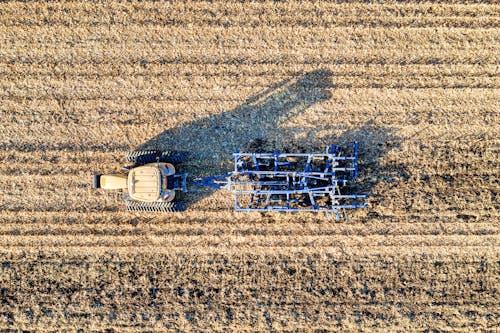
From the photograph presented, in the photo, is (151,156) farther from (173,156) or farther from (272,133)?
(272,133)

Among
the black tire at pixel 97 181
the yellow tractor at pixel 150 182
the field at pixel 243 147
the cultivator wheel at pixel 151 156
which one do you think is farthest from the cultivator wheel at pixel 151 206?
the cultivator wheel at pixel 151 156

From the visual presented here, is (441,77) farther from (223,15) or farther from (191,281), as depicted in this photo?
(191,281)

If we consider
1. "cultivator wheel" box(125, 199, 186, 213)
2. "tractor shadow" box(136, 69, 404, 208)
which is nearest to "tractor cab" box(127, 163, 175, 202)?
"cultivator wheel" box(125, 199, 186, 213)

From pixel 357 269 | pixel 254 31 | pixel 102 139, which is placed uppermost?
pixel 254 31

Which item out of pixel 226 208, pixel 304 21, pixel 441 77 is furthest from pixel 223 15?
pixel 441 77

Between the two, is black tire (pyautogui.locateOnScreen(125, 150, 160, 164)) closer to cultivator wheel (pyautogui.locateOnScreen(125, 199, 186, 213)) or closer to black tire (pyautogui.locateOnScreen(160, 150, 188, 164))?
black tire (pyautogui.locateOnScreen(160, 150, 188, 164))

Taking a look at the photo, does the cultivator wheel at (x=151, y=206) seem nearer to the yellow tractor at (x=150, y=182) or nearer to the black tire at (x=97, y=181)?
the yellow tractor at (x=150, y=182)

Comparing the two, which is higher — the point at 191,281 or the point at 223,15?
the point at 223,15
